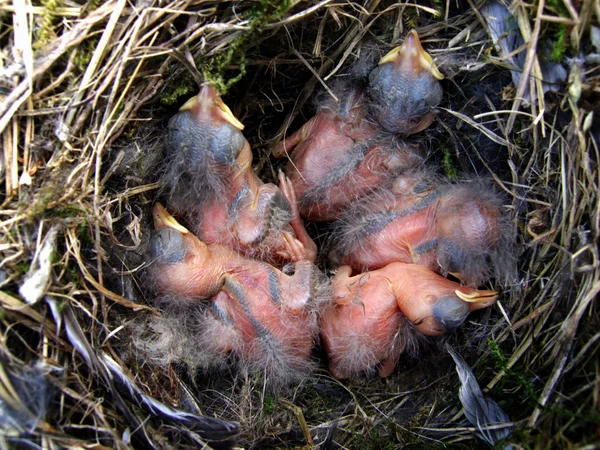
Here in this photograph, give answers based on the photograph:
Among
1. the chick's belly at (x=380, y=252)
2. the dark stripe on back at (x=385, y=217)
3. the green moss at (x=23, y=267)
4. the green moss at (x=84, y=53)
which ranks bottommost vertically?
the chick's belly at (x=380, y=252)

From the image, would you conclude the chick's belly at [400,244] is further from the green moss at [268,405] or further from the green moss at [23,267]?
the green moss at [23,267]

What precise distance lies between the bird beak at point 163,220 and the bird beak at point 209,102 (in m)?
0.31

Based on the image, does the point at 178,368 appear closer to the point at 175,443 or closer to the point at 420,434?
the point at 175,443

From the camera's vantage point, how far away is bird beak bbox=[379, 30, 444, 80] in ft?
4.90

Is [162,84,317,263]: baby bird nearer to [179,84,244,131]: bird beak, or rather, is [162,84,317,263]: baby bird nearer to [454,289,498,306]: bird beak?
[179,84,244,131]: bird beak

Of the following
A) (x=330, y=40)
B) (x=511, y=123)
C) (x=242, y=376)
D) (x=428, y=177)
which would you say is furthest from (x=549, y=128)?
(x=242, y=376)

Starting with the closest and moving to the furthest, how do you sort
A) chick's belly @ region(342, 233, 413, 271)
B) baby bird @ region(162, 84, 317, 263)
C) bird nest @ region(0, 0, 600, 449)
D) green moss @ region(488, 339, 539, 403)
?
bird nest @ region(0, 0, 600, 449) → green moss @ region(488, 339, 539, 403) → baby bird @ region(162, 84, 317, 263) → chick's belly @ region(342, 233, 413, 271)

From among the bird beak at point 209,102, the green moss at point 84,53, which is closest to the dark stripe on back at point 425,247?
the bird beak at point 209,102

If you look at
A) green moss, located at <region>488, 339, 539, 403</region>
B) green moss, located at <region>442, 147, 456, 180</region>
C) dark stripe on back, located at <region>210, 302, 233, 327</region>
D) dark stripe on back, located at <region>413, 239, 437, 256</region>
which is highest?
green moss, located at <region>442, 147, 456, 180</region>

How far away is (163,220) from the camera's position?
155 centimetres

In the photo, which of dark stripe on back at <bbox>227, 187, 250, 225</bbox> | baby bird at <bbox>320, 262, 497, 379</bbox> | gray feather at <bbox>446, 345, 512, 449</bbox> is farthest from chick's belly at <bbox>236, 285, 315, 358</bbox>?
gray feather at <bbox>446, 345, 512, 449</bbox>

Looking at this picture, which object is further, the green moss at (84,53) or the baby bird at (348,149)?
the baby bird at (348,149)

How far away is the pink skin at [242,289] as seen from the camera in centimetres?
151

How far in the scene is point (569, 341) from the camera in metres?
1.29
